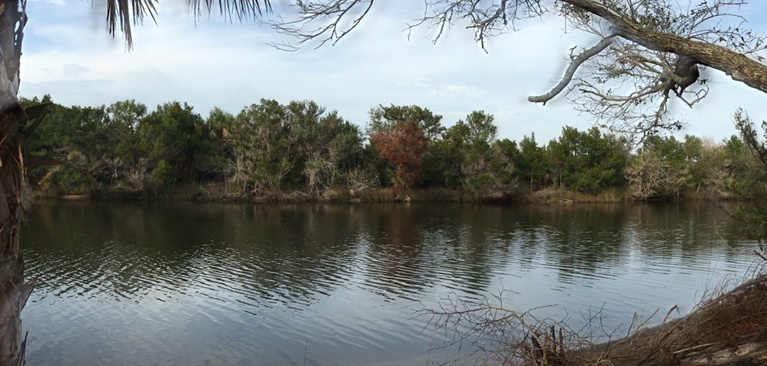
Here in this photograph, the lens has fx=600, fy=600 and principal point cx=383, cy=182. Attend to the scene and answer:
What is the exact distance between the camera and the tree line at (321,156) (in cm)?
4288

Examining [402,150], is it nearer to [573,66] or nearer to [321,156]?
[321,156]

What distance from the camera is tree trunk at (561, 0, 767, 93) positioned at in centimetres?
521

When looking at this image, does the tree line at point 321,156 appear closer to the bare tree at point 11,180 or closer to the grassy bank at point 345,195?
the grassy bank at point 345,195

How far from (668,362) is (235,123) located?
141 ft

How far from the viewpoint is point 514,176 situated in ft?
171

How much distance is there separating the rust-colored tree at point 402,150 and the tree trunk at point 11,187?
45.0 m

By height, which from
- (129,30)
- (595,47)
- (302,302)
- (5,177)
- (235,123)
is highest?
(235,123)

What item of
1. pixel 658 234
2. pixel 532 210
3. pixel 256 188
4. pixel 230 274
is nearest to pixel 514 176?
pixel 532 210

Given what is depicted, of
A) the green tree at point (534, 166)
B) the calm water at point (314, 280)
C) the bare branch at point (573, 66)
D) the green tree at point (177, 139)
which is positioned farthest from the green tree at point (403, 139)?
the bare branch at point (573, 66)

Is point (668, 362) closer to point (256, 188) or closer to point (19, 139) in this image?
point (19, 139)

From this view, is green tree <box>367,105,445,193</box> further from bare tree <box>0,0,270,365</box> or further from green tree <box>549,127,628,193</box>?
bare tree <box>0,0,270,365</box>

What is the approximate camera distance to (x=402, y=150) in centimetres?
4803

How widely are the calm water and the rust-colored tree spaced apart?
17.8 m

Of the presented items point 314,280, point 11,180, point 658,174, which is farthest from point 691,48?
point 658,174
